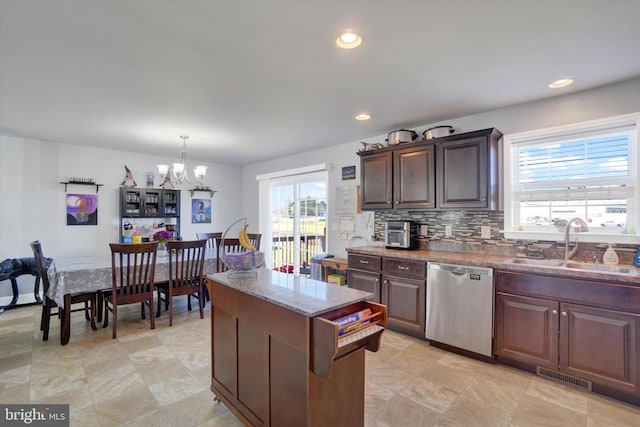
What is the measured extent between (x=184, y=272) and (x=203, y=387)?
1.67 meters

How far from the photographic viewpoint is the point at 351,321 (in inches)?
57.2

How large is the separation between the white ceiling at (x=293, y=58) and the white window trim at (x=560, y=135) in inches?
12.7

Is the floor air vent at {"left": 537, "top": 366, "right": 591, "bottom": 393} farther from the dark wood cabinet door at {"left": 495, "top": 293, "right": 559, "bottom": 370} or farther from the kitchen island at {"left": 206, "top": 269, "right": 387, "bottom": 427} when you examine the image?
the kitchen island at {"left": 206, "top": 269, "right": 387, "bottom": 427}

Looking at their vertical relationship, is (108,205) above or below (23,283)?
above

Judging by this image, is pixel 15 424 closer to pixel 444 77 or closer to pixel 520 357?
pixel 520 357

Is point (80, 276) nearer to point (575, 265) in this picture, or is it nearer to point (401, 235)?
point (401, 235)

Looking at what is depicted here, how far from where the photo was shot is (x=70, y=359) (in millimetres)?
2686

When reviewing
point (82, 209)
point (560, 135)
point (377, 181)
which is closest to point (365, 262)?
point (377, 181)

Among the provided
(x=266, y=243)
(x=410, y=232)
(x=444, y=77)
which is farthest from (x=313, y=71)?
(x=266, y=243)

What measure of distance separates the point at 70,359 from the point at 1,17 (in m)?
2.61

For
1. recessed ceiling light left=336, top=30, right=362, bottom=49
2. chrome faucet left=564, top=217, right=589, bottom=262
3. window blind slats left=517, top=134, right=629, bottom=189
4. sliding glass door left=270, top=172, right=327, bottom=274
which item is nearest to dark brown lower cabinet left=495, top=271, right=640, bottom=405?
chrome faucet left=564, top=217, right=589, bottom=262

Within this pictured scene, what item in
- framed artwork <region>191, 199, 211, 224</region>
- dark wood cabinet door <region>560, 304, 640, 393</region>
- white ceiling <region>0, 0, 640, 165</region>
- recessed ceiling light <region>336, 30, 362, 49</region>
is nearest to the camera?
white ceiling <region>0, 0, 640, 165</region>

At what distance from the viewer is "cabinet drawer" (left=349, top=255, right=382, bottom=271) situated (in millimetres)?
3422

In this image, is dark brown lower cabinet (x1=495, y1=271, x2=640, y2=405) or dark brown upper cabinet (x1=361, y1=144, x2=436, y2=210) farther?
dark brown upper cabinet (x1=361, y1=144, x2=436, y2=210)
